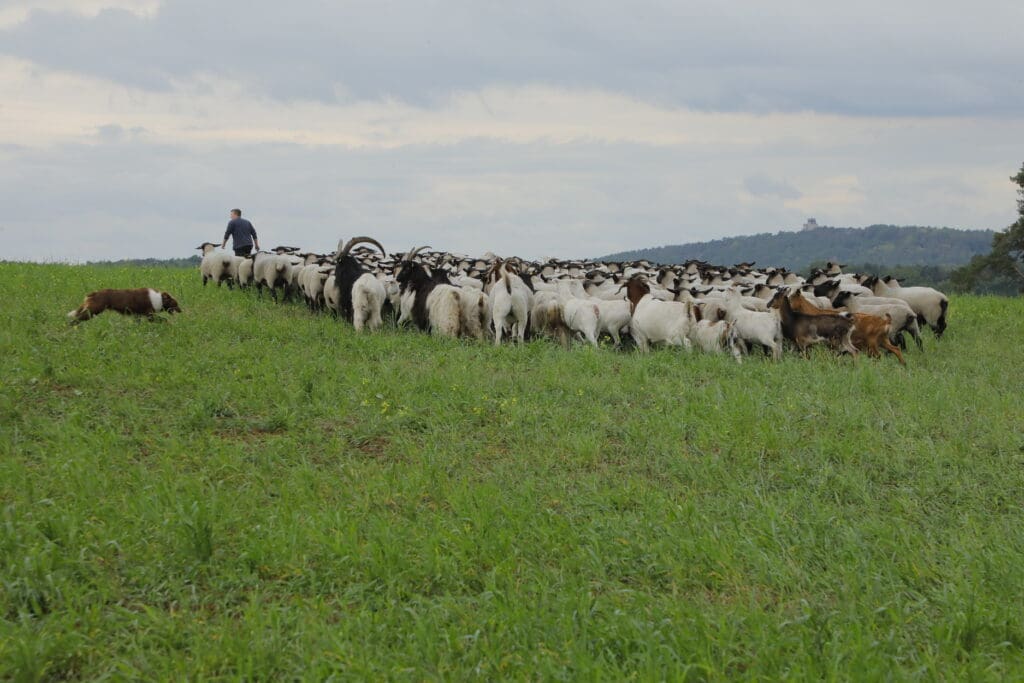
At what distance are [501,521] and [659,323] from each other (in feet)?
24.5

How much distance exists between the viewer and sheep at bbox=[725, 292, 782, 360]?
1191 centimetres

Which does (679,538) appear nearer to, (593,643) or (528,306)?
(593,643)

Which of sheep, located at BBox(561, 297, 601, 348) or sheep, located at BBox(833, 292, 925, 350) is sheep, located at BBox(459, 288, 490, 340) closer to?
sheep, located at BBox(561, 297, 601, 348)

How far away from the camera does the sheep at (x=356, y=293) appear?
14094mm

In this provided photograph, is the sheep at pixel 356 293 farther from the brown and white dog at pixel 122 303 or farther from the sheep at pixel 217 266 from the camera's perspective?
the sheep at pixel 217 266

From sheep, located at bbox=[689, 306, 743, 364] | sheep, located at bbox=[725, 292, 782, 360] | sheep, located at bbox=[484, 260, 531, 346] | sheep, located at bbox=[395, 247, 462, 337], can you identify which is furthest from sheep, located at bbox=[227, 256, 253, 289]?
sheep, located at bbox=[725, 292, 782, 360]

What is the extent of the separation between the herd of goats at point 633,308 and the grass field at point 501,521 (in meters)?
1.51

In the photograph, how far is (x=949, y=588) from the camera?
4684 millimetres

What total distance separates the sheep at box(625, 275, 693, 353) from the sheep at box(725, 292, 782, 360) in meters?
0.75

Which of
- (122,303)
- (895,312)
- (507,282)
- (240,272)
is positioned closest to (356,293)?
(507,282)

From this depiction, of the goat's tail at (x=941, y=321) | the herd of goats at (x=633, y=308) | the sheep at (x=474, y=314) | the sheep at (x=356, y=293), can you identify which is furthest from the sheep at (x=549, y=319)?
the goat's tail at (x=941, y=321)

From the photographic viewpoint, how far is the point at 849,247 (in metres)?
121

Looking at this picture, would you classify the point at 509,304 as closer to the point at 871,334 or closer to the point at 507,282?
the point at 507,282

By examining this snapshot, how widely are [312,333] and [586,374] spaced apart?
190 inches
